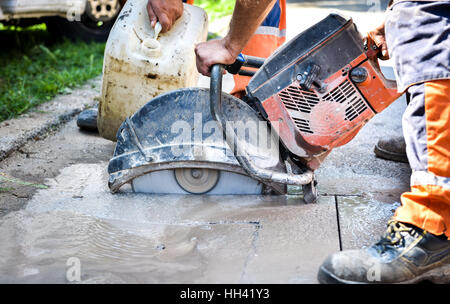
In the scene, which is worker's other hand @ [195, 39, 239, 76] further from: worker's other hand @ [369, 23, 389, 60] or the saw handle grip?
worker's other hand @ [369, 23, 389, 60]

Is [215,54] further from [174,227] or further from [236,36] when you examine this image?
[174,227]

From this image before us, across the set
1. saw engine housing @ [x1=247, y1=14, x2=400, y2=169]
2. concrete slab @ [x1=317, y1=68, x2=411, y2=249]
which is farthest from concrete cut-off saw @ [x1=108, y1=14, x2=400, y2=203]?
concrete slab @ [x1=317, y1=68, x2=411, y2=249]

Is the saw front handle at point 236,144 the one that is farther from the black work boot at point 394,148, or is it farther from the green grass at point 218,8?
the green grass at point 218,8

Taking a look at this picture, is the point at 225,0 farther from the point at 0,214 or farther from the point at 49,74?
the point at 0,214

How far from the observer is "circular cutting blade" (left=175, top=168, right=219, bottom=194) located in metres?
2.31

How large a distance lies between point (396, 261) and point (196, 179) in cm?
96

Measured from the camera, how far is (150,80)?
2549 mm

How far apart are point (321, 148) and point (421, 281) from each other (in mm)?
670

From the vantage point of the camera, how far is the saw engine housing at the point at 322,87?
2039mm

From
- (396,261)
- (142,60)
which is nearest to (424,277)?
(396,261)

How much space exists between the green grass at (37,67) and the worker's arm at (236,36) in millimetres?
1848

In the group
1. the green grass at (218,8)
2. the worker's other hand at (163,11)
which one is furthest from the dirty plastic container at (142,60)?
the green grass at (218,8)

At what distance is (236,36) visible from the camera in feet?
6.41

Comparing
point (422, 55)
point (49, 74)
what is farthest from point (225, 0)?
point (422, 55)
